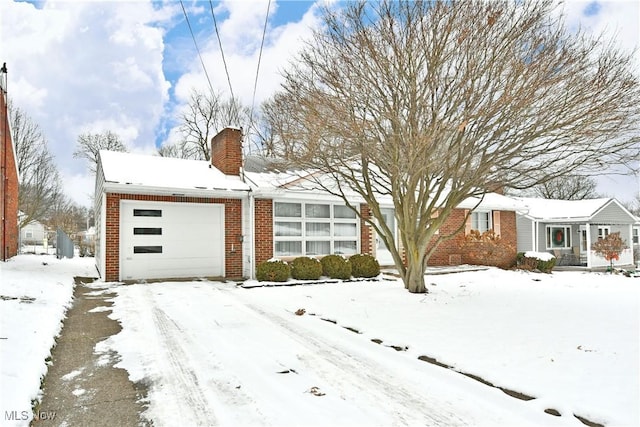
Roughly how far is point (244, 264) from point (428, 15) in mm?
8423

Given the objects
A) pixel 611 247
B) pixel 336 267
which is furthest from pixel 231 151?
pixel 611 247

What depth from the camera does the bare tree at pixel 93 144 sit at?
30.8 metres

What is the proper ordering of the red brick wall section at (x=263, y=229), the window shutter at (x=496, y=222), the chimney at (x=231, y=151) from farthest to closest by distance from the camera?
the window shutter at (x=496, y=222)
the chimney at (x=231, y=151)
the red brick wall section at (x=263, y=229)

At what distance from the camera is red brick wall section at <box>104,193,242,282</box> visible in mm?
10312

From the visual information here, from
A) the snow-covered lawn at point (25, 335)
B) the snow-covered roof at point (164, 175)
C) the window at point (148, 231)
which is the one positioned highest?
the snow-covered roof at point (164, 175)

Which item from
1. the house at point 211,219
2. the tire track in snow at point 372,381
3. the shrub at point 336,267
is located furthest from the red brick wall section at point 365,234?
the tire track in snow at point 372,381

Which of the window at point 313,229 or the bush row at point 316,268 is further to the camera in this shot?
the window at point 313,229

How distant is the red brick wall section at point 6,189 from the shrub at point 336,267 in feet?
40.9

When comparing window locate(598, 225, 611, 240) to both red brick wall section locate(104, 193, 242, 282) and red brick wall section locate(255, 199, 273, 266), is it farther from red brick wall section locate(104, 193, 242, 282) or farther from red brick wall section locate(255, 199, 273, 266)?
red brick wall section locate(104, 193, 242, 282)

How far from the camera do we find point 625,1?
6.87 m

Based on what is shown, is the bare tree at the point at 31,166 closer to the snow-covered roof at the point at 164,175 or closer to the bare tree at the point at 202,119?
the bare tree at the point at 202,119

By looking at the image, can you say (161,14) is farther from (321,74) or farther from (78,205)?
(78,205)

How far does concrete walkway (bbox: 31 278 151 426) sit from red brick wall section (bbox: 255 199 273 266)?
633 cm

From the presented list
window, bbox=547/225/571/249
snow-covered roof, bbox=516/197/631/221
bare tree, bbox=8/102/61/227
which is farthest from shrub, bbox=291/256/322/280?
bare tree, bbox=8/102/61/227
